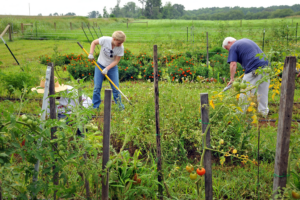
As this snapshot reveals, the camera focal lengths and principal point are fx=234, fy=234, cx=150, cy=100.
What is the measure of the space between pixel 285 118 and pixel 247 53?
275 centimetres

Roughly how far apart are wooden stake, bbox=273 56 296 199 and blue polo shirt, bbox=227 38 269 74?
2.59 metres

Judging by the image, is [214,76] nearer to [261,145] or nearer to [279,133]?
[261,145]

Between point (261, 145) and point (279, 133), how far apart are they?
5.17ft

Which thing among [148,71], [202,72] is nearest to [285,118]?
[202,72]

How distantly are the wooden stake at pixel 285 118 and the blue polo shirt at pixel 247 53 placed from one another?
2590 millimetres

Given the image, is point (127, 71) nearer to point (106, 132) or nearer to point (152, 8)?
point (106, 132)

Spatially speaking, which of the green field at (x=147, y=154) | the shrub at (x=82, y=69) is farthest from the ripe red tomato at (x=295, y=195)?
the shrub at (x=82, y=69)

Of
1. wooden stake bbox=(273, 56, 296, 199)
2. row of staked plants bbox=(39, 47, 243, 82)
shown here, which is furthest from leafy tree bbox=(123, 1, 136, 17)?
wooden stake bbox=(273, 56, 296, 199)

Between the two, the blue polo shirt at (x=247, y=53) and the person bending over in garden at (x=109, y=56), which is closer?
the blue polo shirt at (x=247, y=53)

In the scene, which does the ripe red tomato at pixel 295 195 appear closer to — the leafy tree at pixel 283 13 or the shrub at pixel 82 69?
the shrub at pixel 82 69

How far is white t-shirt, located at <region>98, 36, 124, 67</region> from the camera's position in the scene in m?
4.69

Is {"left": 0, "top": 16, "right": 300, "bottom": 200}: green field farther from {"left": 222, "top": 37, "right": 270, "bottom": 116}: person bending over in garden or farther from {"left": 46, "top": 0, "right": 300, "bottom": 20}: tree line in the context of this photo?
{"left": 46, "top": 0, "right": 300, "bottom": 20}: tree line

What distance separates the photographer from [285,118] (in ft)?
5.59

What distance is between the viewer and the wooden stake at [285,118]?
1651mm
